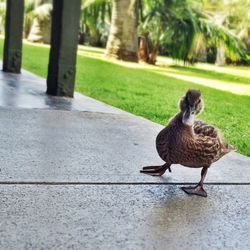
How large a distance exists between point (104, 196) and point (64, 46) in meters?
→ 4.97

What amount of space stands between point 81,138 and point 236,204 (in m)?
2.06

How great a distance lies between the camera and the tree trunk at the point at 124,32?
1918 cm

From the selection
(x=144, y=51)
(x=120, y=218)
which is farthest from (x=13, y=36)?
(x=144, y=51)

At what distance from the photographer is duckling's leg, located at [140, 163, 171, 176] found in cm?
389

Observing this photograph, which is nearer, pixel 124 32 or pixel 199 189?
pixel 199 189

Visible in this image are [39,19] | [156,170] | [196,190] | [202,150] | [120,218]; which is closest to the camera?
[120,218]

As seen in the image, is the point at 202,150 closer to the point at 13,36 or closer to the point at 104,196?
the point at 104,196

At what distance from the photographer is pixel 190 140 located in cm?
341

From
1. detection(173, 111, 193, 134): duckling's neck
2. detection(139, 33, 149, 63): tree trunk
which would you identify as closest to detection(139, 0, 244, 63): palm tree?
detection(139, 33, 149, 63): tree trunk

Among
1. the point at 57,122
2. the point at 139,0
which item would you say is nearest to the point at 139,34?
the point at 139,0

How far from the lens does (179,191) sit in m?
3.61

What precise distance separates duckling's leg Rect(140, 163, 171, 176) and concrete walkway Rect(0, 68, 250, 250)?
7 cm

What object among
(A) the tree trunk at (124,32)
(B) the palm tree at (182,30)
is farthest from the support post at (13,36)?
(B) the palm tree at (182,30)

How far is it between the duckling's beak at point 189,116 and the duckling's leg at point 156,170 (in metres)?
0.52
